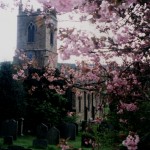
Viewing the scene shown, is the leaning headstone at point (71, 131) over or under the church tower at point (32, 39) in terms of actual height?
under

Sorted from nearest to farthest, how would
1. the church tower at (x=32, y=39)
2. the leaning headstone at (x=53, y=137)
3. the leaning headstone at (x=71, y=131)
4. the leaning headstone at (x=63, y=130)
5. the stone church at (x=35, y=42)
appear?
the leaning headstone at (x=53, y=137)
the leaning headstone at (x=71, y=131)
the leaning headstone at (x=63, y=130)
the stone church at (x=35, y=42)
the church tower at (x=32, y=39)

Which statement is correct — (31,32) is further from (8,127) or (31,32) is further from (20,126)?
(8,127)

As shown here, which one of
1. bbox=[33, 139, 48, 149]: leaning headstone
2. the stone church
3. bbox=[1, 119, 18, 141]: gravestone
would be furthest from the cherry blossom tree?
the stone church

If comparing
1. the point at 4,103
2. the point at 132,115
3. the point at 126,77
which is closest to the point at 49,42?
the point at 4,103

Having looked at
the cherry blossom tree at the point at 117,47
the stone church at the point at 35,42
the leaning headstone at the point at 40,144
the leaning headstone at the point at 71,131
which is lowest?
the leaning headstone at the point at 40,144

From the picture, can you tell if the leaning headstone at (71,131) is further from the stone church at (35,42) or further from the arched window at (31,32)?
the arched window at (31,32)

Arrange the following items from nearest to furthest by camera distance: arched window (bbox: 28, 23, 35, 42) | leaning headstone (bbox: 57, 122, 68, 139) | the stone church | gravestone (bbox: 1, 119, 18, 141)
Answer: gravestone (bbox: 1, 119, 18, 141)
leaning headstone (bbox: 57, 122, 68, 139)
the stone church
arched window (bbox: 28, 23, 35, 42)

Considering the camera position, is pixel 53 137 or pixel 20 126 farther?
pixel 20 126

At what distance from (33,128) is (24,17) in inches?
918

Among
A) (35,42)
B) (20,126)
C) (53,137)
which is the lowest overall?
(53,137)

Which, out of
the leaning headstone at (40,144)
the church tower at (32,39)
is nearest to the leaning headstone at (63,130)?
the leaning headstone at (40,144)

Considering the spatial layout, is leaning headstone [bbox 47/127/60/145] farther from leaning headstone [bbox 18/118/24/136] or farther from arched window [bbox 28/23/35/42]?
arched window [bbox 28/23/35/42]

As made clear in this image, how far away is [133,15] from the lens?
17.8ft

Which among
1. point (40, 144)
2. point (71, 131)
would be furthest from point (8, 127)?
point (40, 144)
